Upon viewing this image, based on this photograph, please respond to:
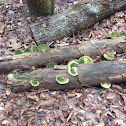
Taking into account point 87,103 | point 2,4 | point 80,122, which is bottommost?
point 80,122

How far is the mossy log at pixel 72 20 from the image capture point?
17.8 feet

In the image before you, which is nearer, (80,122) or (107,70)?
(80,122)

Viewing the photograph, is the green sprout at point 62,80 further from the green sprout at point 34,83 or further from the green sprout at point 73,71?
the green sprout at point 34,83

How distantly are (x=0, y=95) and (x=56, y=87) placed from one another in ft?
4.98

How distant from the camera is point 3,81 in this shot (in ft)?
14.1

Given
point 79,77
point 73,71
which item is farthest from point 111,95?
point 73,71

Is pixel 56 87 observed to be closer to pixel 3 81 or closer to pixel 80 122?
pixel 80 122

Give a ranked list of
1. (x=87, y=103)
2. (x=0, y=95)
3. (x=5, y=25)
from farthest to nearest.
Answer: (x=5, y=25) → (x=0, y=95) → (x=87, y=103)

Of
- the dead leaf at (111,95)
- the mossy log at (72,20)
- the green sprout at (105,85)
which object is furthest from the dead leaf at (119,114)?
the mossy log at (72,20)

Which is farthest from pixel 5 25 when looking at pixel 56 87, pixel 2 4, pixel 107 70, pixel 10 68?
pixel 107 70


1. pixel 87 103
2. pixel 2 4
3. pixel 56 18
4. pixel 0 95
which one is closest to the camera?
pixel 87 103

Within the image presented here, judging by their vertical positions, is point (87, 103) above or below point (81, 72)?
below

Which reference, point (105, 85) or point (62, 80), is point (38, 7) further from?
point (105, 85)

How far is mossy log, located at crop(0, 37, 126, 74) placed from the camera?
4379mm
